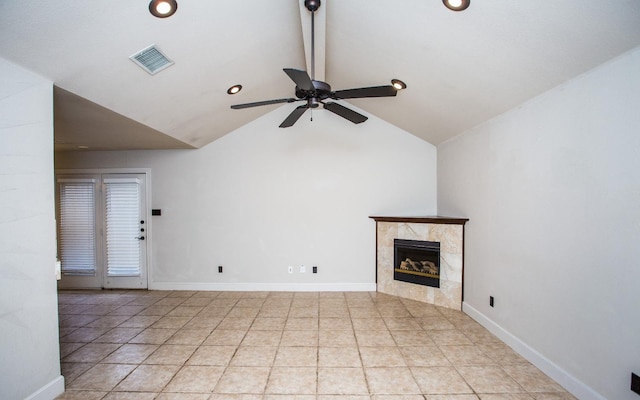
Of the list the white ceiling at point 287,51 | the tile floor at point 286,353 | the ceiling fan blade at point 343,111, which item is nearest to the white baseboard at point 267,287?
the tile floor at point 286,353

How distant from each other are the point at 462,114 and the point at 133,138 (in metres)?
4.25

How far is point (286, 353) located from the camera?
9.48ft

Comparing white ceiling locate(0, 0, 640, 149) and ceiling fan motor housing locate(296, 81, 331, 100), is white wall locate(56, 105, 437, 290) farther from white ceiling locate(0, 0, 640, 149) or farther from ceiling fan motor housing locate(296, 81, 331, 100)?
ceiling fan motor housing locate(296, 81, 331, 100)

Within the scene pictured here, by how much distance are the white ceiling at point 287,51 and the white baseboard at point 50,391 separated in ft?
7.31

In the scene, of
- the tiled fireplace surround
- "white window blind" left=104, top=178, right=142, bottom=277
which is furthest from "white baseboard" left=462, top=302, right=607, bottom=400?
"white window blind" left=104, top=178, right=142, bottom=277

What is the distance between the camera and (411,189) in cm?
486

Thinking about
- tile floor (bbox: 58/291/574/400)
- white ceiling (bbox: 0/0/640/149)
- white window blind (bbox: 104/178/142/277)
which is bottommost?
tile floor (bbox: 58/291/574/400)

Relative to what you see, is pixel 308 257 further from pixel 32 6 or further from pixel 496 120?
pixel 32 6

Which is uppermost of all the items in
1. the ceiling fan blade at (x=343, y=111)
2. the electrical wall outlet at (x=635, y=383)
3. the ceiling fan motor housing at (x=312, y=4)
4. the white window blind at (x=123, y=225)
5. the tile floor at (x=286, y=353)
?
the ceiling fan motor housing at (x=312, y=4)

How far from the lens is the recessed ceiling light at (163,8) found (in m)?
1.95

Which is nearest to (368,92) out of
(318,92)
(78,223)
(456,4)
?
(318,92)

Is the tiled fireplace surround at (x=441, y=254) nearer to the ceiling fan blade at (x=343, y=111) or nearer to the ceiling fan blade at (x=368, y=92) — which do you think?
the ceiling fan blade at (x=343, y=111)

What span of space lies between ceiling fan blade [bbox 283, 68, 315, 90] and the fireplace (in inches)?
118

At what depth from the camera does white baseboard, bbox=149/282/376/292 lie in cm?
484
